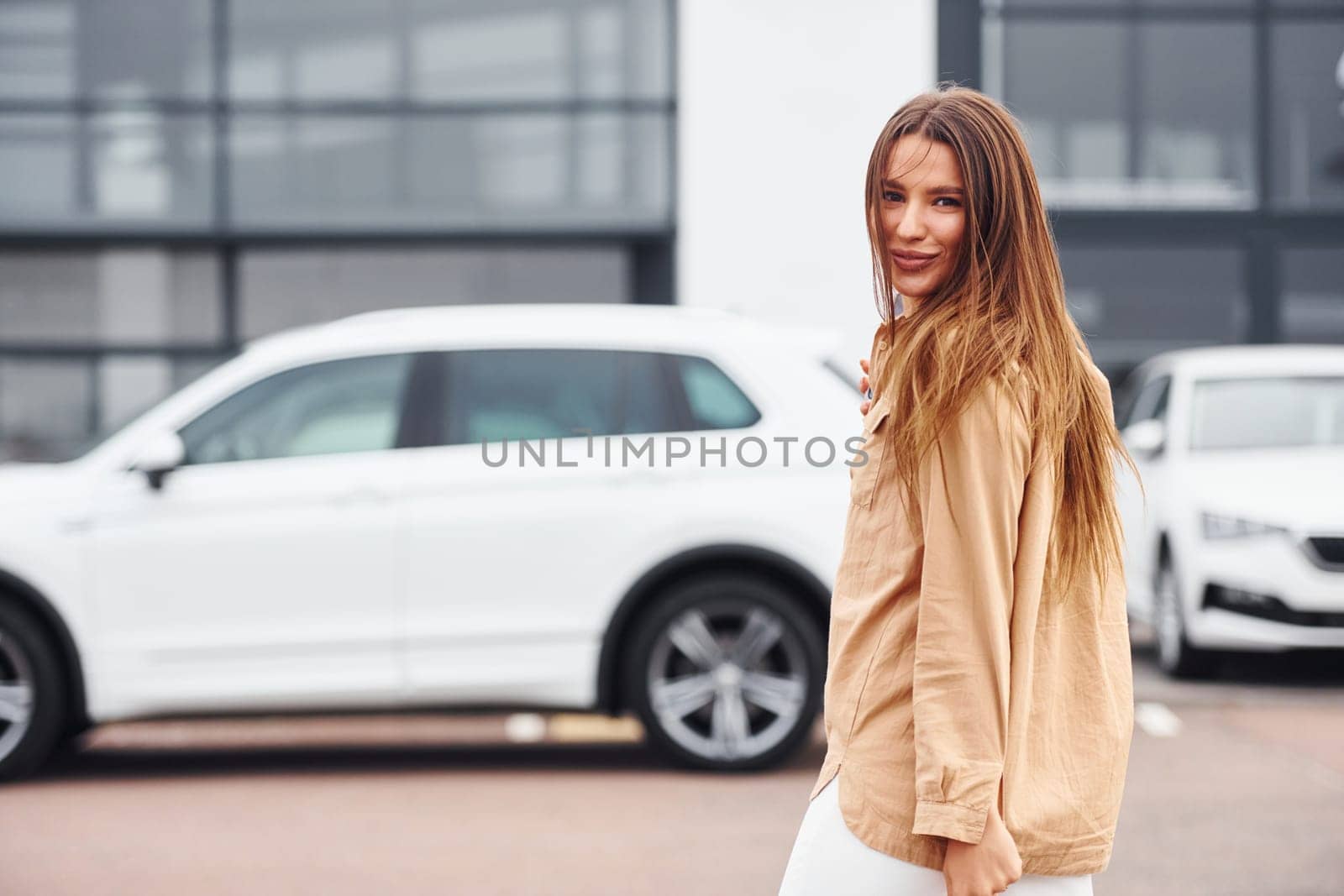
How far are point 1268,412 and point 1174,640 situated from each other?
1586 millimetres

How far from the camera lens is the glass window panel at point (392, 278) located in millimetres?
14609

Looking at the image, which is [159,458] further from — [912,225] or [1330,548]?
[1330,548]

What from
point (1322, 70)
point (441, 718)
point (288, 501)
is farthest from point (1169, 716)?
point (1322, 70)

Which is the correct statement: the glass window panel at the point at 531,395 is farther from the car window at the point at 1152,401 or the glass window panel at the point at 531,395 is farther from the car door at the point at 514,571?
the car window at the point at 1152,401

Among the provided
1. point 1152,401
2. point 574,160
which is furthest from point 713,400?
point 574,160

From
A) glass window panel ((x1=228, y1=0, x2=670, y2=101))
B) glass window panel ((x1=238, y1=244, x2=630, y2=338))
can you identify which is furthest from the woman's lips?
glass window panel ((x1=228, y1=0, x2=670, y2=101))

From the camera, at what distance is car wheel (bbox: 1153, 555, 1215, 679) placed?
923 centimetres

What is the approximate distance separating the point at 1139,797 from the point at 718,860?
5.97 feet

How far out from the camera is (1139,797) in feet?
20.4

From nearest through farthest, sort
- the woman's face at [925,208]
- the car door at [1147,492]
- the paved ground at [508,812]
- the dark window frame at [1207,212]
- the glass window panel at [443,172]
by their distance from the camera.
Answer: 1. the woman's face at [925,208]
2. the paved ground at [508,812]
3. the car door at [1147,492]
4. the glass window panel at [443,172]
5. the dark window frame at [1207,212]

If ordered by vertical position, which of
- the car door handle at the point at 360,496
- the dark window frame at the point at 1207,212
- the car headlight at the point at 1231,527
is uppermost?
the dark window frame at the point at 1207,212

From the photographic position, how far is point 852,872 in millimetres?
2059

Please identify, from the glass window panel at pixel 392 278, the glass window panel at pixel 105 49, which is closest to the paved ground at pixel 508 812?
the glass window panel at pixel 392 278

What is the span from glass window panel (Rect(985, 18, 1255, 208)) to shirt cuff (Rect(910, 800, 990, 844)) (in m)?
13.6
